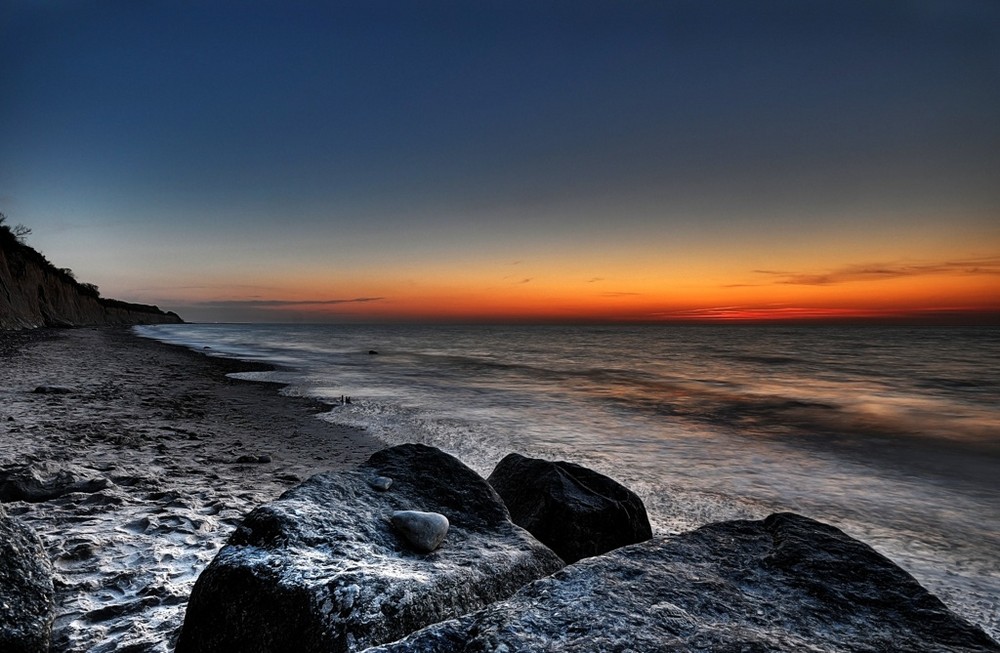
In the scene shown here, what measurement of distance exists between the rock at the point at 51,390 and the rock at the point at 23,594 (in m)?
10.4

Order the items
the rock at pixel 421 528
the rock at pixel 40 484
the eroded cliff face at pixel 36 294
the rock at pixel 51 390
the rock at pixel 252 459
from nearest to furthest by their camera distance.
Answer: the rock at pixel 421 528 → the rock at pixel 40 484 → the rock at pixel 252 459 → the rock at pixel 51 390 → the eroded cliff face at pixel 36 294

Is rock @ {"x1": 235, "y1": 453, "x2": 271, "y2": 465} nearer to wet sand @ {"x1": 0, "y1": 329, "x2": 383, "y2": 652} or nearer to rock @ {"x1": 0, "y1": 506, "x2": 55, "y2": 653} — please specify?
wet sand @ {"x1": 0, "y1": 329, "x2": 383, "y2": 652}

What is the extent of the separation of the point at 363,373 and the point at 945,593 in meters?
20.2

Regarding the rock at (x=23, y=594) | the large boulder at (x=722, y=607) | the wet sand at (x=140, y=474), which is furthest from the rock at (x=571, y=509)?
the rock at (x=23, y=594)

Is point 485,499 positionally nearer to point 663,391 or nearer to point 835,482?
point 835,482

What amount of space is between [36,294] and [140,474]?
51698 millimetres

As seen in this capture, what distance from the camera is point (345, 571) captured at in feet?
7.77

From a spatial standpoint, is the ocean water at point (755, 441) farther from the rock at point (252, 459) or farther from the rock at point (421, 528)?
the rock at point (421, 528)

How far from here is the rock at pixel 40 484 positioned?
448 centimetres

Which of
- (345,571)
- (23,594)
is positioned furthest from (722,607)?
(23,594)

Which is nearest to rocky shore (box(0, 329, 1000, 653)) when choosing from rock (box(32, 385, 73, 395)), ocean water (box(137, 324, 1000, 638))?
ocean water (box(137, 324, 1000, 638))

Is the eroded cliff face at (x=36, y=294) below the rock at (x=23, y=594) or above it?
above

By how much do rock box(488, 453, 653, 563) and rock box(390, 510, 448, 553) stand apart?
4.30 ft

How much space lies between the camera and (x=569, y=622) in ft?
5.67
